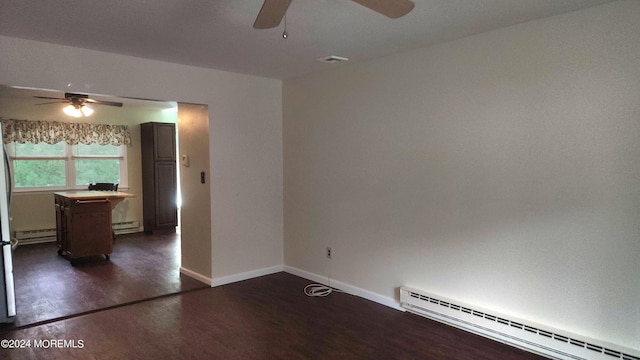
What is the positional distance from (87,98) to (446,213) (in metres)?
4.68

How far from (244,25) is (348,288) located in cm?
261

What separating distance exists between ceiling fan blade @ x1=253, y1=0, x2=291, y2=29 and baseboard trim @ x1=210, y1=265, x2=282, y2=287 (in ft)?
9.71

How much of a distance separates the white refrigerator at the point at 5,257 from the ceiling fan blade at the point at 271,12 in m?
2.48

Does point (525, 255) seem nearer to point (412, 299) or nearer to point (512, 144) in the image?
point (512, 144)

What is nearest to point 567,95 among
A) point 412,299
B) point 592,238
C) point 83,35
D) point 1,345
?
point 592,238

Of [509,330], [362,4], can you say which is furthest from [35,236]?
[509,330]

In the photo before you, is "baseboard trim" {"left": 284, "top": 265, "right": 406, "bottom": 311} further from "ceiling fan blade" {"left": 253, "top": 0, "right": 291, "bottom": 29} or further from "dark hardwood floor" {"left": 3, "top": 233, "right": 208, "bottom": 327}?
"ceiling fan blade" {"left": 253, "top": 0, "right": 291, "bottom": 29}

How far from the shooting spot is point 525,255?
2721 millimetres

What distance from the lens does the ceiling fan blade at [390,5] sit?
1.77 meters

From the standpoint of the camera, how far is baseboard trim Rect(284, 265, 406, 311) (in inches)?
140

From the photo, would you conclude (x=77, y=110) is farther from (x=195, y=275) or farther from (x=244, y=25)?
(x=244, y=25)

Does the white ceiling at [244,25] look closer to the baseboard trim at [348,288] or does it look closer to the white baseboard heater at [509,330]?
the white baseboard heater at [509,330]

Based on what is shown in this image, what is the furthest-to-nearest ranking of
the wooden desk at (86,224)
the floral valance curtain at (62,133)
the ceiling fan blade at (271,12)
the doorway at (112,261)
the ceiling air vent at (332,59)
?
1. the floral valance curtain at (62,133)
2. the wooden desk at (86,224)
3. the doorway at (112,261)
4. the ceiling air vent at (332,59)
5. the ceiling fan blade at (271,12)

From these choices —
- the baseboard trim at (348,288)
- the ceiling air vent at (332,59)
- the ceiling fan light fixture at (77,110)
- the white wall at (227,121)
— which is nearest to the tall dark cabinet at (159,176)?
the ceiling fan light fixture at (77,110)
